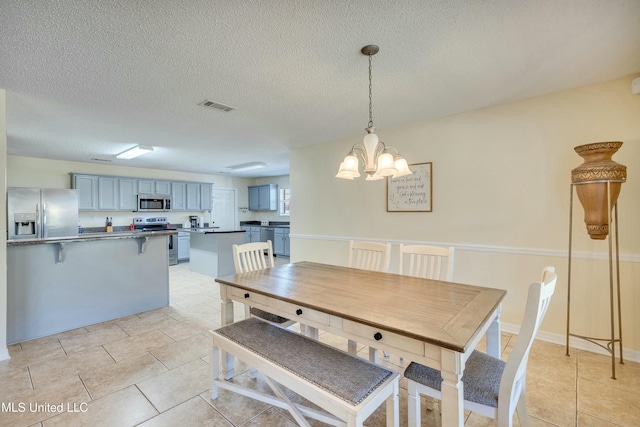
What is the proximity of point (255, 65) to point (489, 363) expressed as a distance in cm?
238

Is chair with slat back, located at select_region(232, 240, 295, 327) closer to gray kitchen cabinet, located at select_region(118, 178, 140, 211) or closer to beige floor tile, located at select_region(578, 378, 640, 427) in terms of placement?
beige floor tile, located at select_region(578, 378, 640, 427)

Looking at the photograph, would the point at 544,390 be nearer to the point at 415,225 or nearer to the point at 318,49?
the point at 415,225

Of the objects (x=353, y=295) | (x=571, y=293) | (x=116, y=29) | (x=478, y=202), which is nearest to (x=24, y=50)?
(x=116, y=29)

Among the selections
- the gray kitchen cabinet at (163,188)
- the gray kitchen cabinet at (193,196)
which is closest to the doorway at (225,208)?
the gray kitchen cabinet at (193,196)

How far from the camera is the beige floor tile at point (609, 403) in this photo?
1705mm

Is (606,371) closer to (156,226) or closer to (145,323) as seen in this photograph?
(145,323)

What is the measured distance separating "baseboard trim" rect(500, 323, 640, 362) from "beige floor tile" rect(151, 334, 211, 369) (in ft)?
9.76

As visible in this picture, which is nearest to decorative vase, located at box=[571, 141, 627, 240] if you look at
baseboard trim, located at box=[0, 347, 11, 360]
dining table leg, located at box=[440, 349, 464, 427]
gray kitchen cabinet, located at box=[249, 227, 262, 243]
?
dining table leg, located at box=[440, 349, 464, 427]

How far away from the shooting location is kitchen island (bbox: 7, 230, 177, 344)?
9.07ft

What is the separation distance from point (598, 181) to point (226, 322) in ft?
9.78

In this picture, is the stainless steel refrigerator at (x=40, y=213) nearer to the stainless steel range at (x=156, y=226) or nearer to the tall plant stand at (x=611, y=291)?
the stainless steel range at (x=156, y=226)

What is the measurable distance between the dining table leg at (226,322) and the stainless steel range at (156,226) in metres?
5.03
